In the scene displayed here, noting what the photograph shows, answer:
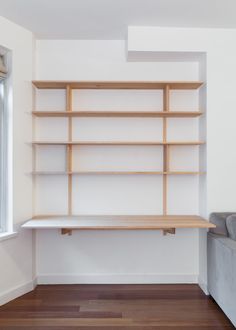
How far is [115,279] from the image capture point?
2791mm

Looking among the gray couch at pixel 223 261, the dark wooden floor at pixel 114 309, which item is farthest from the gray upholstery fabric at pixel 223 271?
the dark wooden floor at pixel 114 309

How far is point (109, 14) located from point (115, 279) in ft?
8.63

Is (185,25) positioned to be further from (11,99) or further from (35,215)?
(35,215)

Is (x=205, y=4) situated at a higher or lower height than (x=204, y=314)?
higher

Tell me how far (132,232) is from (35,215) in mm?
1059

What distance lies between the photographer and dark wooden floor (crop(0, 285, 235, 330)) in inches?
82.1

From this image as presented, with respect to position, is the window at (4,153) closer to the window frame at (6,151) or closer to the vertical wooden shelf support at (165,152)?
the window frame at (6,151)

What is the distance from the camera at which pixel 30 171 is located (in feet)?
8.85

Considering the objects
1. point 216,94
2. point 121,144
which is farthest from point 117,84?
point 216,94

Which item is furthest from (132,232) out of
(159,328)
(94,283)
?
(159,328)

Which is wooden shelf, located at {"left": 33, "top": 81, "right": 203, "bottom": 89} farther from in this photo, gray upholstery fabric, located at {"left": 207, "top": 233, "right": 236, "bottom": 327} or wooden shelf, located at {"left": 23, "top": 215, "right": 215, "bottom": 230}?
gray upholstery fabric, located at {"left": 207, "top": 233, "right": 236, "bottom": 327}

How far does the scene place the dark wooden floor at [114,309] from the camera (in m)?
2.09

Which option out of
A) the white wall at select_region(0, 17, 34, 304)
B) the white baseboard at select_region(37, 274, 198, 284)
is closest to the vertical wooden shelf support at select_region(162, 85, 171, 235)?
the white baseboard at select_region(37, 274, 198, 284)

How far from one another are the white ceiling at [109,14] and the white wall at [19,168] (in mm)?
181
